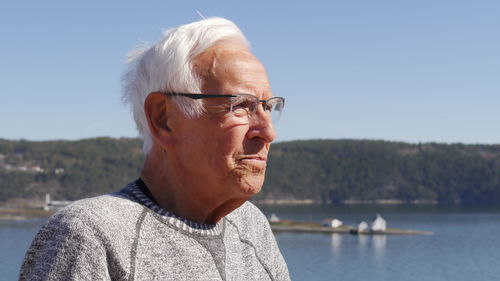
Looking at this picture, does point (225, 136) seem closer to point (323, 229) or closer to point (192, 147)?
point (192, 147)

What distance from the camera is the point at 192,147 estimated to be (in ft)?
4.55

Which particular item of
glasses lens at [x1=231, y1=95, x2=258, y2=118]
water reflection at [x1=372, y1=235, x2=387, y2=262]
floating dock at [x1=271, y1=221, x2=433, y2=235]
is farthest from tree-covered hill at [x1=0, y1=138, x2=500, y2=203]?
glasses lens at [x1=231, y1=95, x2=258, y2=118]

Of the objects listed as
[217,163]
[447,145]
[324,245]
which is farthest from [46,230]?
[447,145]

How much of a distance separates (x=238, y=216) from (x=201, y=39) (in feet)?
1.40

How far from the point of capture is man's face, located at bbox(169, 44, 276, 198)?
1373 mm

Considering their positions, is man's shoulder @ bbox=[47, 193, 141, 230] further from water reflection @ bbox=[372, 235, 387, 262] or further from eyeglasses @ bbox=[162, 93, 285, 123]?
water reflection @ bbox=[372, 235, 387, 262]

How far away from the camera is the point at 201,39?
4.61 feet

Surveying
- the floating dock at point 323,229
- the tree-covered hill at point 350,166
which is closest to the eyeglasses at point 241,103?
the floating dock at point 323,229

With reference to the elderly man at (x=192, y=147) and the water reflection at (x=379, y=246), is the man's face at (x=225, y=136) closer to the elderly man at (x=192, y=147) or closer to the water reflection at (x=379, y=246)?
the elderly man at (x=192, y=147)

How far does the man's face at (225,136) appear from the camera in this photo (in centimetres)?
137

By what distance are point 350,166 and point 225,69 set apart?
143006mm

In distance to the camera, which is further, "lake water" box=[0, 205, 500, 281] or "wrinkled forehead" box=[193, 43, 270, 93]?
"lake water" box=[0, 205, 500, 281]

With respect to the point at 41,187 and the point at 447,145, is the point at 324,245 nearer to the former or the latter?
the point at 41,187

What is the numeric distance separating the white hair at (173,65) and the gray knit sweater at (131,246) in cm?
17
